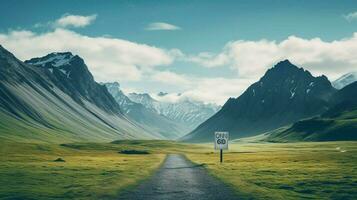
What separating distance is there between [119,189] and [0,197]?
9.71 m

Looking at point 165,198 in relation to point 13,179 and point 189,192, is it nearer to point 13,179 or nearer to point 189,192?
point 189,192

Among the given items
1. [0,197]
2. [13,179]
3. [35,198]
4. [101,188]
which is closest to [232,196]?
[101,188]

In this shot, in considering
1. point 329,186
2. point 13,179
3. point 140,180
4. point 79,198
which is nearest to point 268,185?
point 329,186

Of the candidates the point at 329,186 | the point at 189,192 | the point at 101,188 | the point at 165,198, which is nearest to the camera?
the point at 165,198

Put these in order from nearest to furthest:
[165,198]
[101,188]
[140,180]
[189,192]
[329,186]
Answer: [165,198] → [189,192] → [101,188] → [329,186] → [140,180]

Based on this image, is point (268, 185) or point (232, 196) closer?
point (232, 196)

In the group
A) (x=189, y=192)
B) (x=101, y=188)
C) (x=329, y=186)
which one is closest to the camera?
(x=189, y=192)

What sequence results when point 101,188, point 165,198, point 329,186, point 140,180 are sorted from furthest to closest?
point 140,180 → point 329,186 → point 101,188 → point 165,198

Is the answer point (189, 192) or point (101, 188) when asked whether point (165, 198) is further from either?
point (101, 188)

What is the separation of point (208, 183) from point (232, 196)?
30.3 feet

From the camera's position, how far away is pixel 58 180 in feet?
154

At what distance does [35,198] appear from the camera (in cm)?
3300

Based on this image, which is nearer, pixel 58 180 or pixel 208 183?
pixel 208 183

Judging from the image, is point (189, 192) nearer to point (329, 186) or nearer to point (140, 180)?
point (140, 180)
